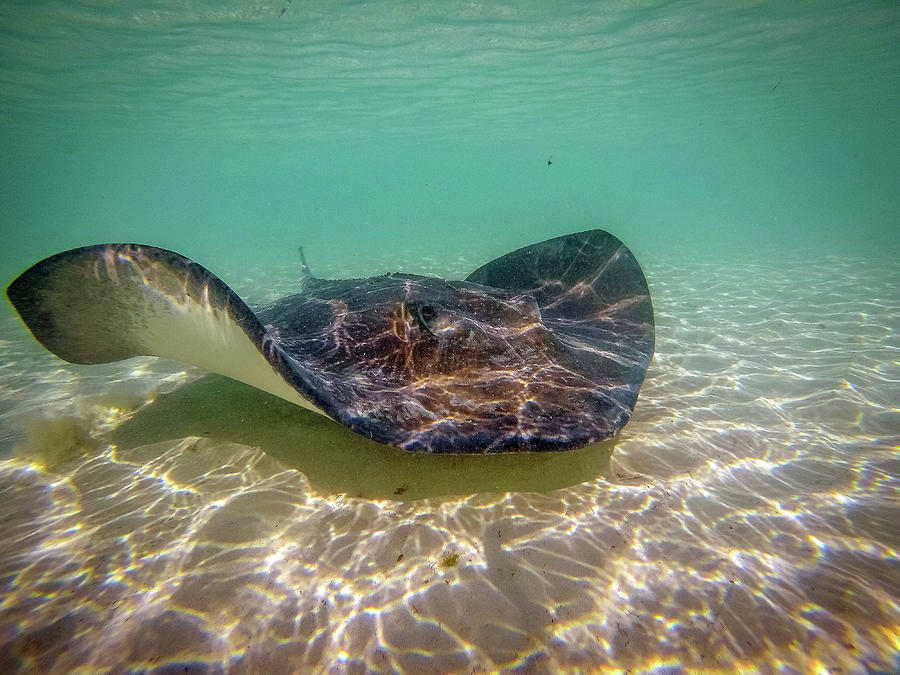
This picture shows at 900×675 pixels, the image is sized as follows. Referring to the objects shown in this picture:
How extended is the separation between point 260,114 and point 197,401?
35.5 metres

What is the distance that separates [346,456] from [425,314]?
4.49ft

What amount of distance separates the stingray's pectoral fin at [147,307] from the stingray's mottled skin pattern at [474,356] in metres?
0.38

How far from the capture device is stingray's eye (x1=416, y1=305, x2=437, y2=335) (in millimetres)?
3427

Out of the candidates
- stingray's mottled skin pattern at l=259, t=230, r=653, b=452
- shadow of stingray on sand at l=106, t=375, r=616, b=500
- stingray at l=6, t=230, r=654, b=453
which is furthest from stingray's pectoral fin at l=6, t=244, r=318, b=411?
shadow of stingray on sand at l=106, t=375, r=616, b=500

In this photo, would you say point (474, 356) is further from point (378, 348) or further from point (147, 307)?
point (147, 307)

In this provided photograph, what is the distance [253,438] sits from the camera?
3.65 m

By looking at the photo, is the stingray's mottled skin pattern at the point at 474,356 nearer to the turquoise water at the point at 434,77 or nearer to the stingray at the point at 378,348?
the stingray at the point at 378,348

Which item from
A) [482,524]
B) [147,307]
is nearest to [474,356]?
[482,524]

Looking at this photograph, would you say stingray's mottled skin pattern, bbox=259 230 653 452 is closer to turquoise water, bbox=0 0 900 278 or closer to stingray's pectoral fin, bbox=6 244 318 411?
stingray's pectoral fin, bbox=6 244 318 411

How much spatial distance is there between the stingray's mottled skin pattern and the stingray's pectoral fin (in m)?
0.38

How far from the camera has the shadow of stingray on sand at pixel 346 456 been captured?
3.10 metres

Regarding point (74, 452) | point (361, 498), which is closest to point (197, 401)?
point (74, 452)

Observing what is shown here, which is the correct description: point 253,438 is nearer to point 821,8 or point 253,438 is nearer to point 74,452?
point 74,452

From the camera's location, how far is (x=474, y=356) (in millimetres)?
3197
